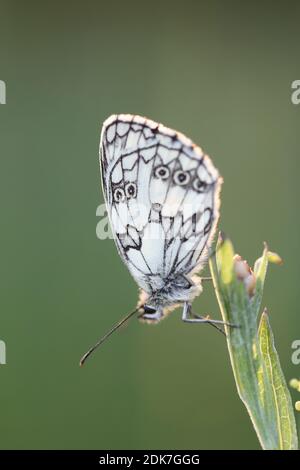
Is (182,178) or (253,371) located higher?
(182,178)

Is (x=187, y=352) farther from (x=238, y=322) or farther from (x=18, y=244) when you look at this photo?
(x=238, y=322)

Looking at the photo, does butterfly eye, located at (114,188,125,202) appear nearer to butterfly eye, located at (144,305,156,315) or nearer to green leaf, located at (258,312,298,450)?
butterfly eye, located at (144,305,156,315)

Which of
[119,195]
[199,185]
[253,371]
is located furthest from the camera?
[119,195]

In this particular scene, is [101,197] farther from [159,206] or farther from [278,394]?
[278,394]

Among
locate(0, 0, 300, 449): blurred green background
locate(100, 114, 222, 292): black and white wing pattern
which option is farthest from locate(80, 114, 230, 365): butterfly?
locate(0, 0, 300, 449): blurred green background

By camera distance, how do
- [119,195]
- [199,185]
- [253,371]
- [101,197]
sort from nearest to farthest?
[253,371] < [199,185] < [119,195] < [101,197]

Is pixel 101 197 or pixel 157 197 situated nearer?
pixel 157 197

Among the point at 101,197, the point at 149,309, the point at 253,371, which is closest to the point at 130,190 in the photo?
the point at 149,309
